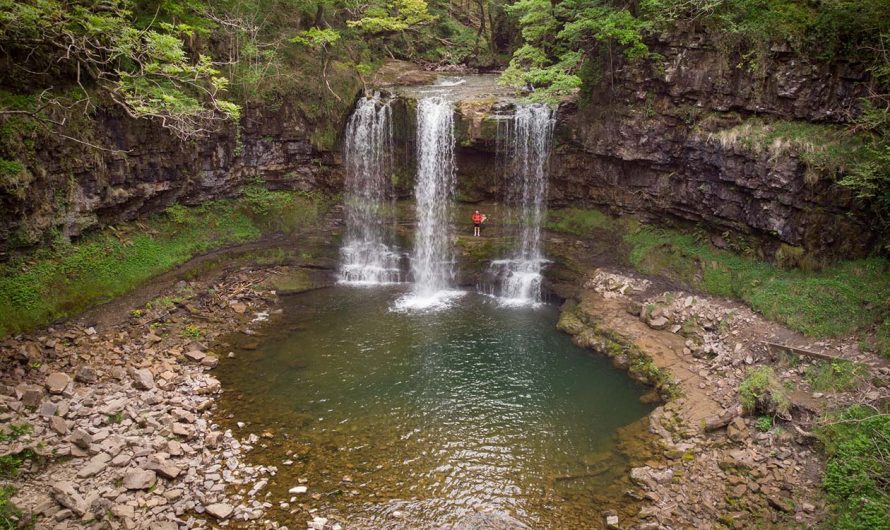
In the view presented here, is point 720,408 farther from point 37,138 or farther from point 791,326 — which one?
point 37,138

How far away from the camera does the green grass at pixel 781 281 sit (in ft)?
47.6

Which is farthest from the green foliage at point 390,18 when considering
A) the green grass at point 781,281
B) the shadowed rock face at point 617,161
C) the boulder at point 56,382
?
the boulder at point 56,382

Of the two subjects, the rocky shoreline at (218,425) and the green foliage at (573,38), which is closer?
the rocky shoreline at (218,425)

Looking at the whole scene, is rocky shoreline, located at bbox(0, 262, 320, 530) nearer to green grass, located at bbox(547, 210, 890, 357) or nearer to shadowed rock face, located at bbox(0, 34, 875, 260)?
shadowed rock face, located at bbox(0, 34, 875, 260)

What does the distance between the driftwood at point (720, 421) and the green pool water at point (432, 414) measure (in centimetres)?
183

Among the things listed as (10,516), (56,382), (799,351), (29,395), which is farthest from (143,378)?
(799,351)

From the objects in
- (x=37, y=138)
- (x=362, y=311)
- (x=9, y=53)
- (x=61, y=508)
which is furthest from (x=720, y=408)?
(x=9, y=53)

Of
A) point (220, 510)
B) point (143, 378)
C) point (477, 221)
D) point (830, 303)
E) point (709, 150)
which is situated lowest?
point (220, 510)

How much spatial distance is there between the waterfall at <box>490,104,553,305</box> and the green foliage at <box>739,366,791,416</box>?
9.42 m

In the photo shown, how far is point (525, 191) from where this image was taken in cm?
2327

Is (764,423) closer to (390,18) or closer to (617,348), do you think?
(617,348)

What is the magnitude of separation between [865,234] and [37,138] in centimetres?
2401

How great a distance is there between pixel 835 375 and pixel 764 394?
2052 millimetres

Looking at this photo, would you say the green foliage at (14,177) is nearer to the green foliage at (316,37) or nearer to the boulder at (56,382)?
the boulder at (56,382)
